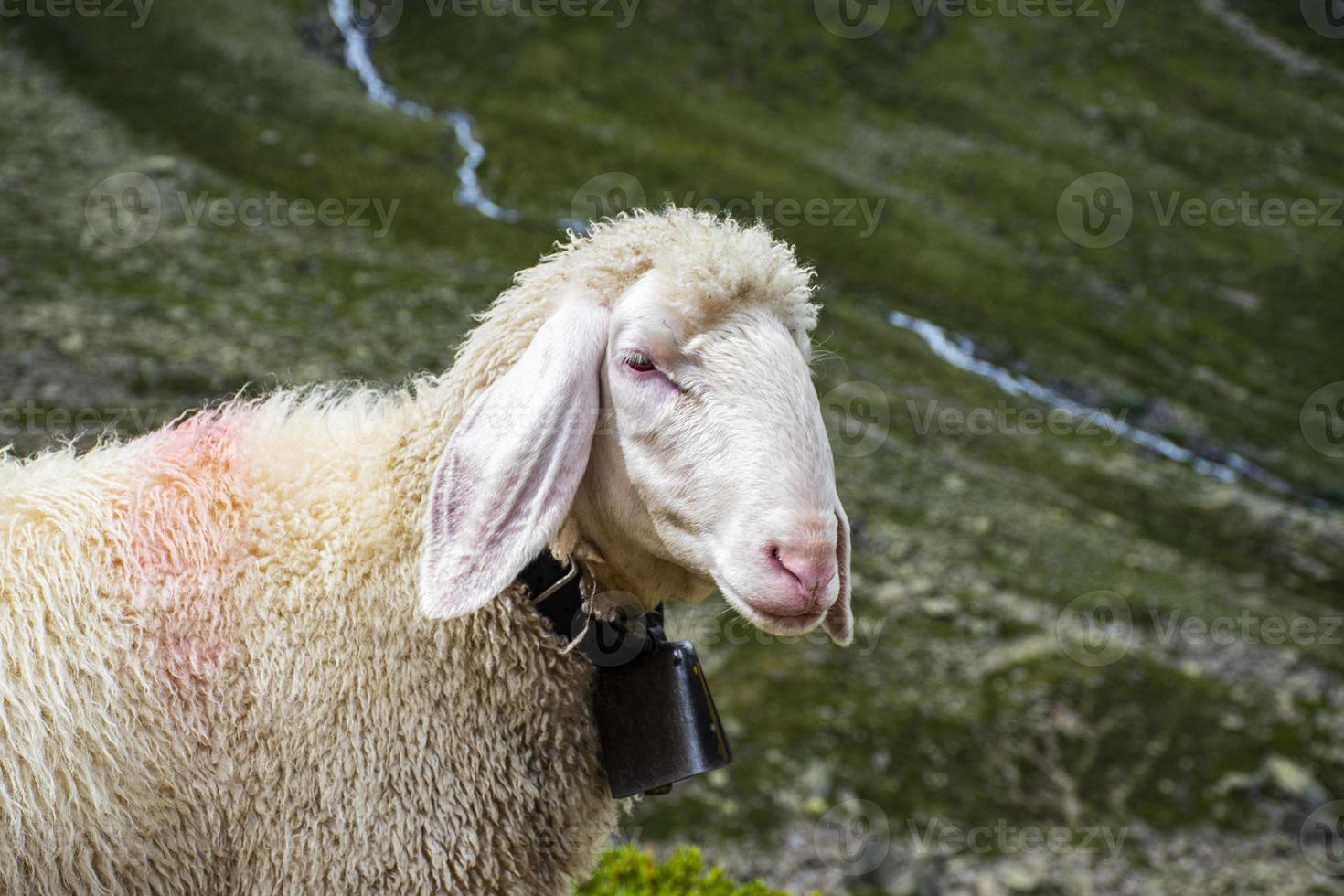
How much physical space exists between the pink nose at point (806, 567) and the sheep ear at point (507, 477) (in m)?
0.69

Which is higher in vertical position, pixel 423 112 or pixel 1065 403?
pixel 423 112

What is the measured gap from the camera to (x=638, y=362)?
3623mm

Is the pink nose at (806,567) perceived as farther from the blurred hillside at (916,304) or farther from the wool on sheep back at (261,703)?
the blurred hillside at (916,304)

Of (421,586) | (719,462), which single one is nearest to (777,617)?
(719,462)

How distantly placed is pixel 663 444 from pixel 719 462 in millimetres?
204

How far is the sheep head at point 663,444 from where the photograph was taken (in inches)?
134

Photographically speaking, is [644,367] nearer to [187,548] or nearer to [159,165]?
[187,548]

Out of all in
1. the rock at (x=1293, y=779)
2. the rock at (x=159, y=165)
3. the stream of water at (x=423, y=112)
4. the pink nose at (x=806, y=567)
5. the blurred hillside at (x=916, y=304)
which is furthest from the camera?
the stream of water at (x=423, y=112)

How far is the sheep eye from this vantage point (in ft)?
11.9

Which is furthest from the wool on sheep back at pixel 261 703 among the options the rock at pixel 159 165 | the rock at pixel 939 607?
the rock at pixel 159 165

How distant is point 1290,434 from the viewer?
24484 millimetres

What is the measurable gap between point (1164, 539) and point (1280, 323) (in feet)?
47.9

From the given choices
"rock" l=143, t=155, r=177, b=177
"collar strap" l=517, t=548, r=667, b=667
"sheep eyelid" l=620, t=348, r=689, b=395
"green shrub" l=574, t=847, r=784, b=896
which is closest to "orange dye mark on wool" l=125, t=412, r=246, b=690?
"collar strap" l=517, t=548, r=667, b=667

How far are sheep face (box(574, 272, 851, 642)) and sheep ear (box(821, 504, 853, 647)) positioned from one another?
7 centimetres
